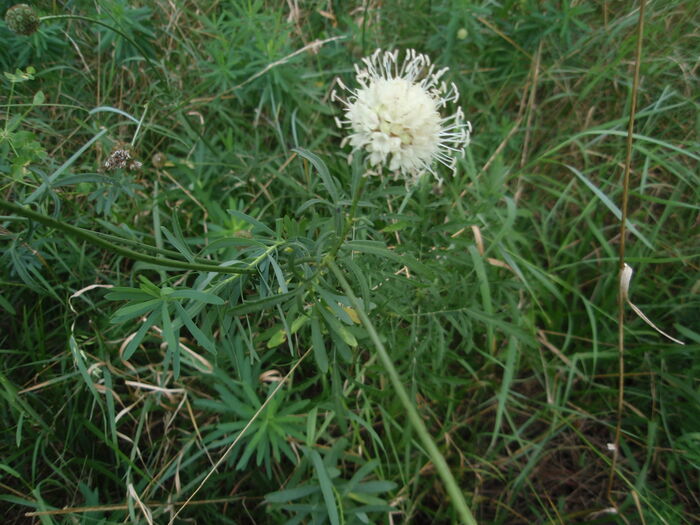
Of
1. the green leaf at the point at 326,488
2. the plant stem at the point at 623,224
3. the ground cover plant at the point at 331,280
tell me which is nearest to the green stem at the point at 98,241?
the ground cover plant at the point at 331,280

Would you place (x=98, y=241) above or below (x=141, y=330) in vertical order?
above

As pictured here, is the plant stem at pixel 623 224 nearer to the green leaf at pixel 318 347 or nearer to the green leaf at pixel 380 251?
the green leaf at pixel 380 251

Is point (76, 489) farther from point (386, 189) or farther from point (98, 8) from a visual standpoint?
point (98, 8)

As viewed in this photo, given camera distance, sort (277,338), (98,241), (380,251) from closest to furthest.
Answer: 1. (98,241)
2. (380,251)
3. (277,338)

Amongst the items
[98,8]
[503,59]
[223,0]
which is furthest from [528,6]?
[98,8]

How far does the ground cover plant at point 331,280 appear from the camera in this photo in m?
1.64

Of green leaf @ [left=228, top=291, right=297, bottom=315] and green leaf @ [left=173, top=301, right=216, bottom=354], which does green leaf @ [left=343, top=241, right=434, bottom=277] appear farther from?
green leaf @ [left=173, top=301, right=216, bottom=354]

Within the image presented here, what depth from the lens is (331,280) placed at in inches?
57.2

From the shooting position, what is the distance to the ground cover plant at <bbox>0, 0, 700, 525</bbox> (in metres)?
1.64

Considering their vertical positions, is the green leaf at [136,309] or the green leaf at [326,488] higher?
the green leaf at [136,309]

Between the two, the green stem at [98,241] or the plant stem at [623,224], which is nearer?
the green stem at [98,241]

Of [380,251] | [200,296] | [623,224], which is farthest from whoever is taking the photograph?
[623,224]

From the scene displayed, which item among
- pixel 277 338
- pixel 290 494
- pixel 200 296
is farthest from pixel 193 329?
pixel 290 494

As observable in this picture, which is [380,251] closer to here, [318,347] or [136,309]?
[318,347]
